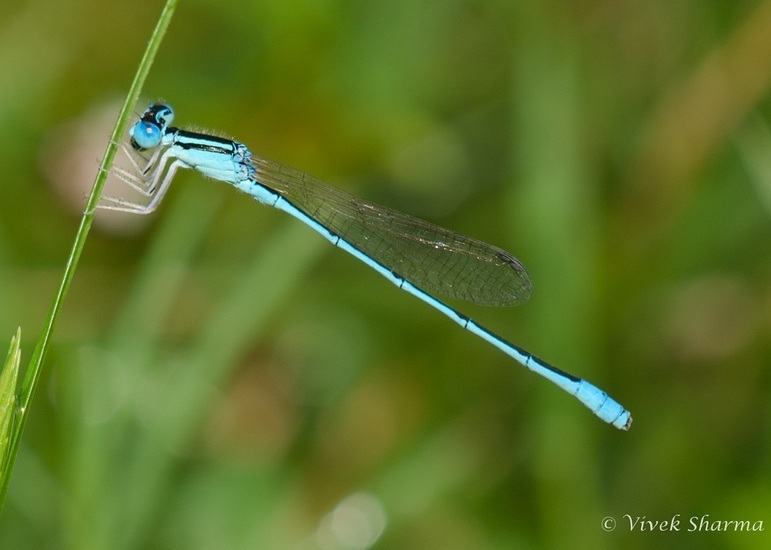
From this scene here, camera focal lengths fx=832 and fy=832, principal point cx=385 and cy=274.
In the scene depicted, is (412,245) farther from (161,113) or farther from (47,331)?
(47,331)

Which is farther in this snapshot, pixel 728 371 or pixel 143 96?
pixel 728 371

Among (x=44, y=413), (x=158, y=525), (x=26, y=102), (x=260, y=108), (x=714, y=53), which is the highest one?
(x=714, y=53)

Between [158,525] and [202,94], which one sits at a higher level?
[202,94]

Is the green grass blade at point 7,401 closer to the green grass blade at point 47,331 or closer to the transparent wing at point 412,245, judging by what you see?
the green grass blade at point 47,331

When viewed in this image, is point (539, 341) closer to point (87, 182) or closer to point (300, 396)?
point (300, 396)

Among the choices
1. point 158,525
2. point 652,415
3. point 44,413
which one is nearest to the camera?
point 158,525

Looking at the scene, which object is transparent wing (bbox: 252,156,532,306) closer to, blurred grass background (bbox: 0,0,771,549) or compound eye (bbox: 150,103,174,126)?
blurred grass background (bbox: 0,0,771,549)

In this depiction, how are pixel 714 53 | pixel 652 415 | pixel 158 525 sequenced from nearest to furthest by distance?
pixel 158 525, pixel 652 415, pixel 714 53

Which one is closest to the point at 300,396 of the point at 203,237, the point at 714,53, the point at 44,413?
the point at 203,237
